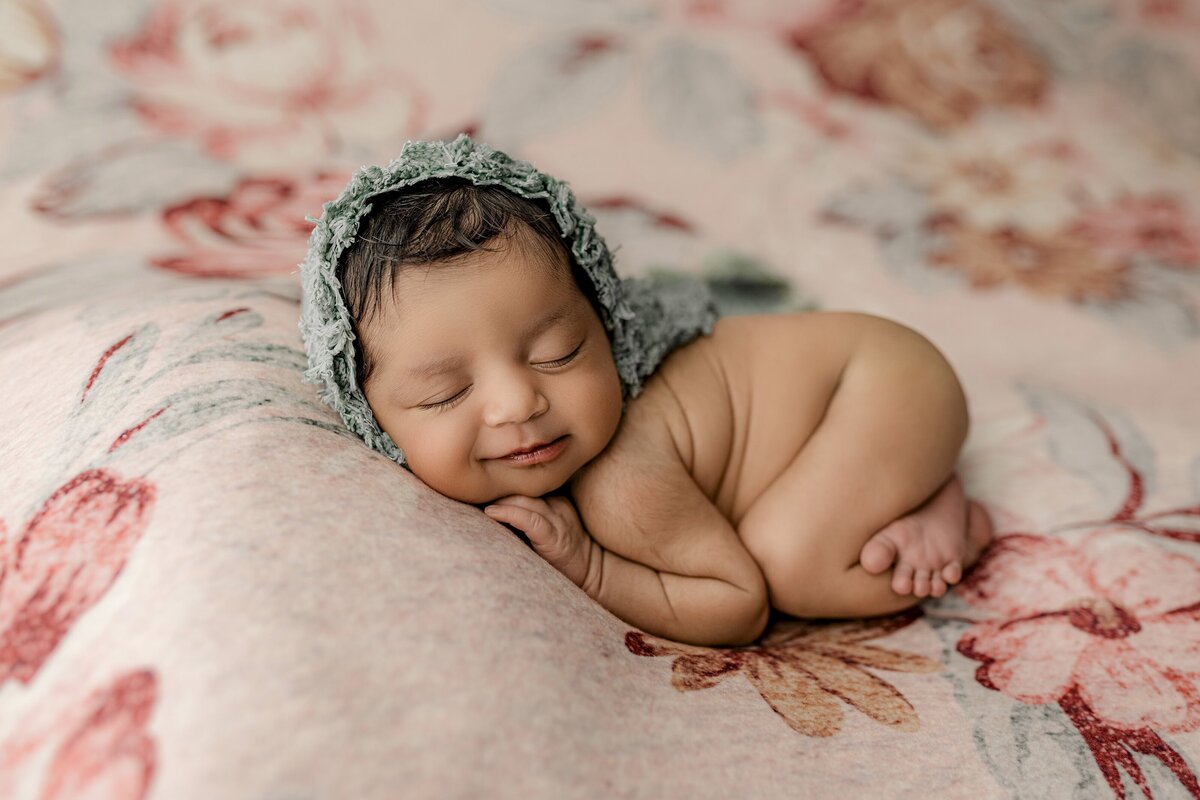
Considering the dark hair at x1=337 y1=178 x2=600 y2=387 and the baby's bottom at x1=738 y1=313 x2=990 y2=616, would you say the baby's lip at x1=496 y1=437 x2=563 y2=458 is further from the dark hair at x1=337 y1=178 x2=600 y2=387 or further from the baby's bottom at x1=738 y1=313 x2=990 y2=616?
the baby's bottom at x1=738 y1=313 x2=990 y2=616

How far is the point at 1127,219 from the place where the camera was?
1.64 m

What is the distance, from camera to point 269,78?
5.31 ft

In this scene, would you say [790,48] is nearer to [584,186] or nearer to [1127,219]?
[584,186]

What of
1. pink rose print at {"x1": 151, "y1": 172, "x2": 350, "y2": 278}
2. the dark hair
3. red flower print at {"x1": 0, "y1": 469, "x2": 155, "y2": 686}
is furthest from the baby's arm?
pink rose print at {"x1": 151, "y1": 172, "x2": 350, "y2": 278}

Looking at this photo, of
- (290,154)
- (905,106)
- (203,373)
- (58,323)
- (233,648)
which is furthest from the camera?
(905,106)

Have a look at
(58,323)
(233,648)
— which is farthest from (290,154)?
(233,648)

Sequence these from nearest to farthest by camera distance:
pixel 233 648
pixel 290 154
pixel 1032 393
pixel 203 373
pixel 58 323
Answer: pixel 233 648
pixel 203 373
pixel 58 323
pixel 1032 393
pixel 290 154

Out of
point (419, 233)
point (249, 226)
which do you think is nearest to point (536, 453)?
point (419, 233)

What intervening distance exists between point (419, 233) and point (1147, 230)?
1.29 m

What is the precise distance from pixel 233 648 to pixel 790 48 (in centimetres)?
154

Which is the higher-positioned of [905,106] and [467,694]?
[905,106]

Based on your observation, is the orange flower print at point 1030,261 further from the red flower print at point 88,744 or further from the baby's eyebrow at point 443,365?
the red flower print at point 88,744

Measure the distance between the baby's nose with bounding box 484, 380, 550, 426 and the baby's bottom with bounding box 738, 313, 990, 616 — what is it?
1.08 feet

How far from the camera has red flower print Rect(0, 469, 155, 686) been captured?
644 millimetres
